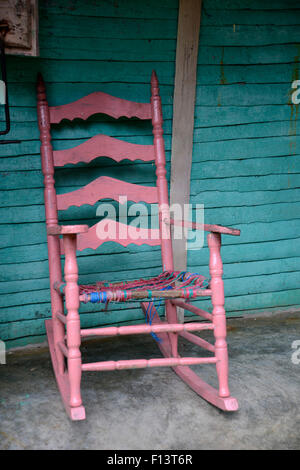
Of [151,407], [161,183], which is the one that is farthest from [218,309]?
[161,183]

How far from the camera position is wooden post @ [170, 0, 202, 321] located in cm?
215

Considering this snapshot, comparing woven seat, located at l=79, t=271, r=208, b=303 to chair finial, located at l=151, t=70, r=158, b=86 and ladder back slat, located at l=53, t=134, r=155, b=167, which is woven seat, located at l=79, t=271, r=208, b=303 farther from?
chair finial, located at l=151, t=70, r=158, b=86

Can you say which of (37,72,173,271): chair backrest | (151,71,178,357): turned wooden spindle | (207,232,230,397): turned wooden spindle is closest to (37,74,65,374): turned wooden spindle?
(37,72,173,271): chair backrest

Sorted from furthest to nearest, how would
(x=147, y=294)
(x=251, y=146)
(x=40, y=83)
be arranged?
(x=251, y=146)
(x=40, y=83)
(x=147, y=294)

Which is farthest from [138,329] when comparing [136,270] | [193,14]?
[193,14]

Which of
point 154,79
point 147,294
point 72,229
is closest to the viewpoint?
point 72,229

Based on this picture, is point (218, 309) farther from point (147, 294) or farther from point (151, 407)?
point (151, 407)

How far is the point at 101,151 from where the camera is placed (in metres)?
1.99

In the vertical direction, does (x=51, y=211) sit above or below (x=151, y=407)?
above

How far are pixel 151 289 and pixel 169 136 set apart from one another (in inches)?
37.0

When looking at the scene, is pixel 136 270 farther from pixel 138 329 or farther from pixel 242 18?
pixel 242 18

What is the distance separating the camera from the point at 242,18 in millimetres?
2268

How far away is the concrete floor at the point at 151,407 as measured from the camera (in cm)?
136

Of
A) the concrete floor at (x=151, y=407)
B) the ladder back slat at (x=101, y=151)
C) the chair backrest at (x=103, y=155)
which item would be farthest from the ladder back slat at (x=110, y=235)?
the concrete floor at (x=151, y=407)
